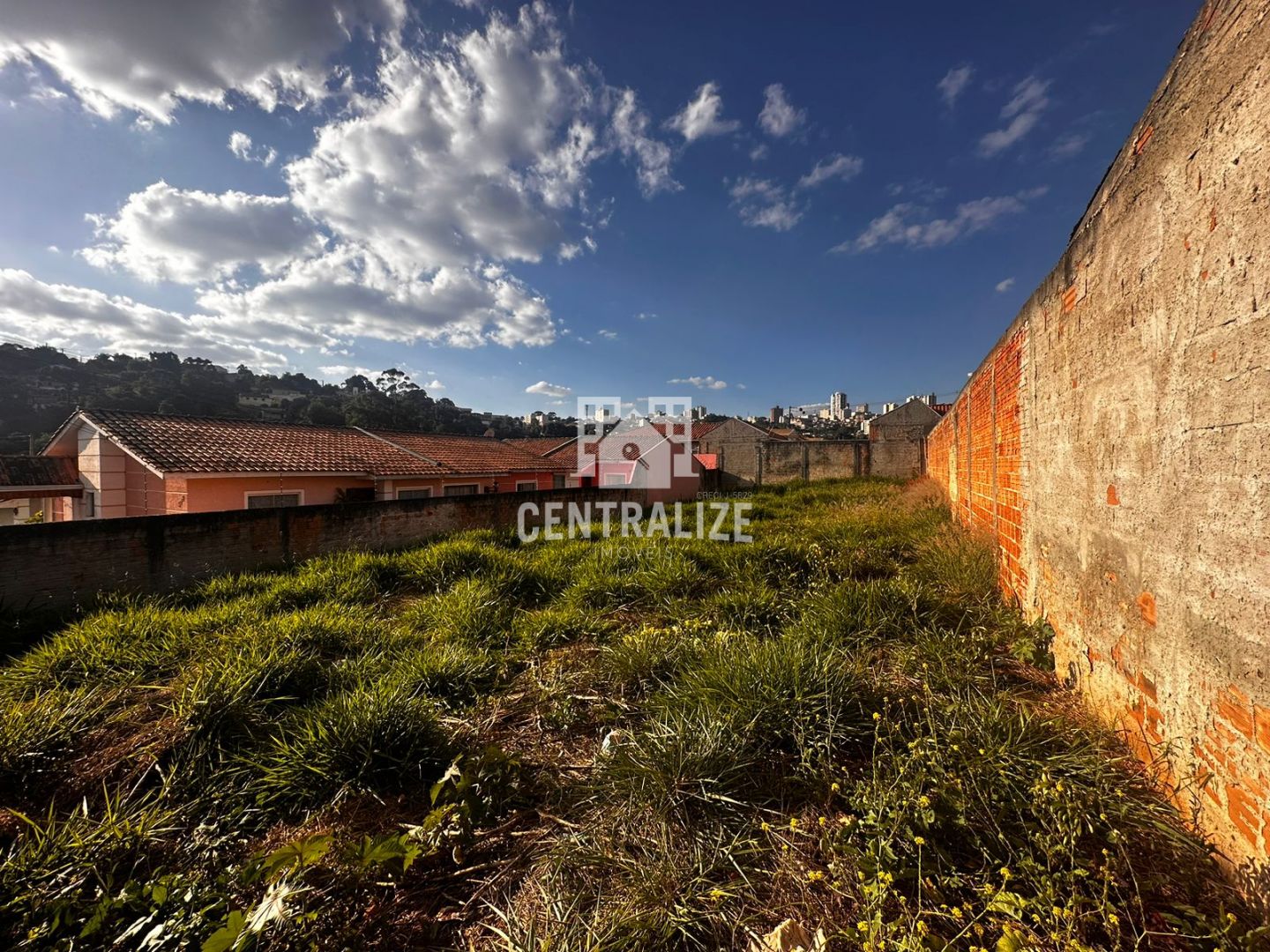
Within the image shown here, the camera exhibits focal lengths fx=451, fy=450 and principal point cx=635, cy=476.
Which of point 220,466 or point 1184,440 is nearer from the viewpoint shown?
point 1184,440

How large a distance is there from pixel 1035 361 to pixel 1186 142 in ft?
5.10

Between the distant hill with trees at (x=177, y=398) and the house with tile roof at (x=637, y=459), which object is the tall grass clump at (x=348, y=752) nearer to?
the house with tile roof at (x=637, y=459)

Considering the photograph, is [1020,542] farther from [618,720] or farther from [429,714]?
[429,714]

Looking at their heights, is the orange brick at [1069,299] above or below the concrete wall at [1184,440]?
above

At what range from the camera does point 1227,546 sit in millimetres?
1279

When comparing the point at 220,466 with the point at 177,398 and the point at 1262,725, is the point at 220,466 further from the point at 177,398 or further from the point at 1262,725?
the point at 177,398

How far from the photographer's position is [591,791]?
1.90 metres

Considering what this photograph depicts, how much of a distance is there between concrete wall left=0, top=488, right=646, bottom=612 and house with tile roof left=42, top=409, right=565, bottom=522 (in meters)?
4.77

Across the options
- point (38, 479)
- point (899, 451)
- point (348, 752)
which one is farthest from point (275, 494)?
point (899, 451)

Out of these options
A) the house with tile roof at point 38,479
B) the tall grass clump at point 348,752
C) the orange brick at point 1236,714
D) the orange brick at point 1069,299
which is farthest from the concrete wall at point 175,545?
the house with tile roof at point 38,479

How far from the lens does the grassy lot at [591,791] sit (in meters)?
1.31

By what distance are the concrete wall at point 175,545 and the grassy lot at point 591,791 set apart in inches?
97.0

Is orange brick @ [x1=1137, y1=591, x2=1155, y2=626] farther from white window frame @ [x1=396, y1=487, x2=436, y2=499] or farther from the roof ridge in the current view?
the roof ridge

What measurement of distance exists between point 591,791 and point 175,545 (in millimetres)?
6617
